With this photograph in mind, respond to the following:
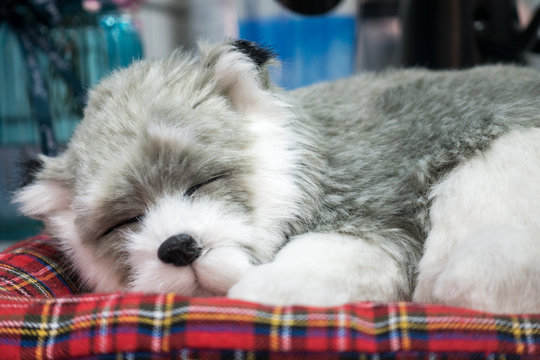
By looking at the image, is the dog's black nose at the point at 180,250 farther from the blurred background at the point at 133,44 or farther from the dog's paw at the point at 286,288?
the blurred background at the point at 133,44

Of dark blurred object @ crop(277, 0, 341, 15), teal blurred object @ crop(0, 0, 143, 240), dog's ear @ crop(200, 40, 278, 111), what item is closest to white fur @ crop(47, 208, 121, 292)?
dog's ear @ crop(200, 40, 278, 111)

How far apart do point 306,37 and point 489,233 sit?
1263 mm

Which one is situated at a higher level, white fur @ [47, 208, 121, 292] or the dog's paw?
the dog's paw

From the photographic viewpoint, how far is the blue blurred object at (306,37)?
185 centimetres

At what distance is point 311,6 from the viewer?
1661 mm

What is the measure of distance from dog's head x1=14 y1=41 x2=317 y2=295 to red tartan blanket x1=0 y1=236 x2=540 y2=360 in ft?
0.31

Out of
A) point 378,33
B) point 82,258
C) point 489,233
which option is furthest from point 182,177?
point 378,33

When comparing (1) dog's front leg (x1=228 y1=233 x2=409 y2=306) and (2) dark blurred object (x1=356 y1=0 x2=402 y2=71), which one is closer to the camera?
(1) dog's front leg (x1=228 y1=233 x2=409 y2=306)

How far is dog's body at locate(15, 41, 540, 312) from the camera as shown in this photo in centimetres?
76

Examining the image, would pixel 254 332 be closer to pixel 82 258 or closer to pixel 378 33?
pixel 82 258

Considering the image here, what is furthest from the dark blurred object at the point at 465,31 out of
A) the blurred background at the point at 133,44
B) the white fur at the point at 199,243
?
the white fur at the point at 199,243

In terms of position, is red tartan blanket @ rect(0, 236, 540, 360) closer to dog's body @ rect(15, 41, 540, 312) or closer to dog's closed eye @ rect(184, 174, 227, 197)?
dog's body @ rect(15, 41, 540, 312)

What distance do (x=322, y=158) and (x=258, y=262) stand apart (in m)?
0.24

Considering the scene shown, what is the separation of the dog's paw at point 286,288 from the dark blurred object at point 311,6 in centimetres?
112
